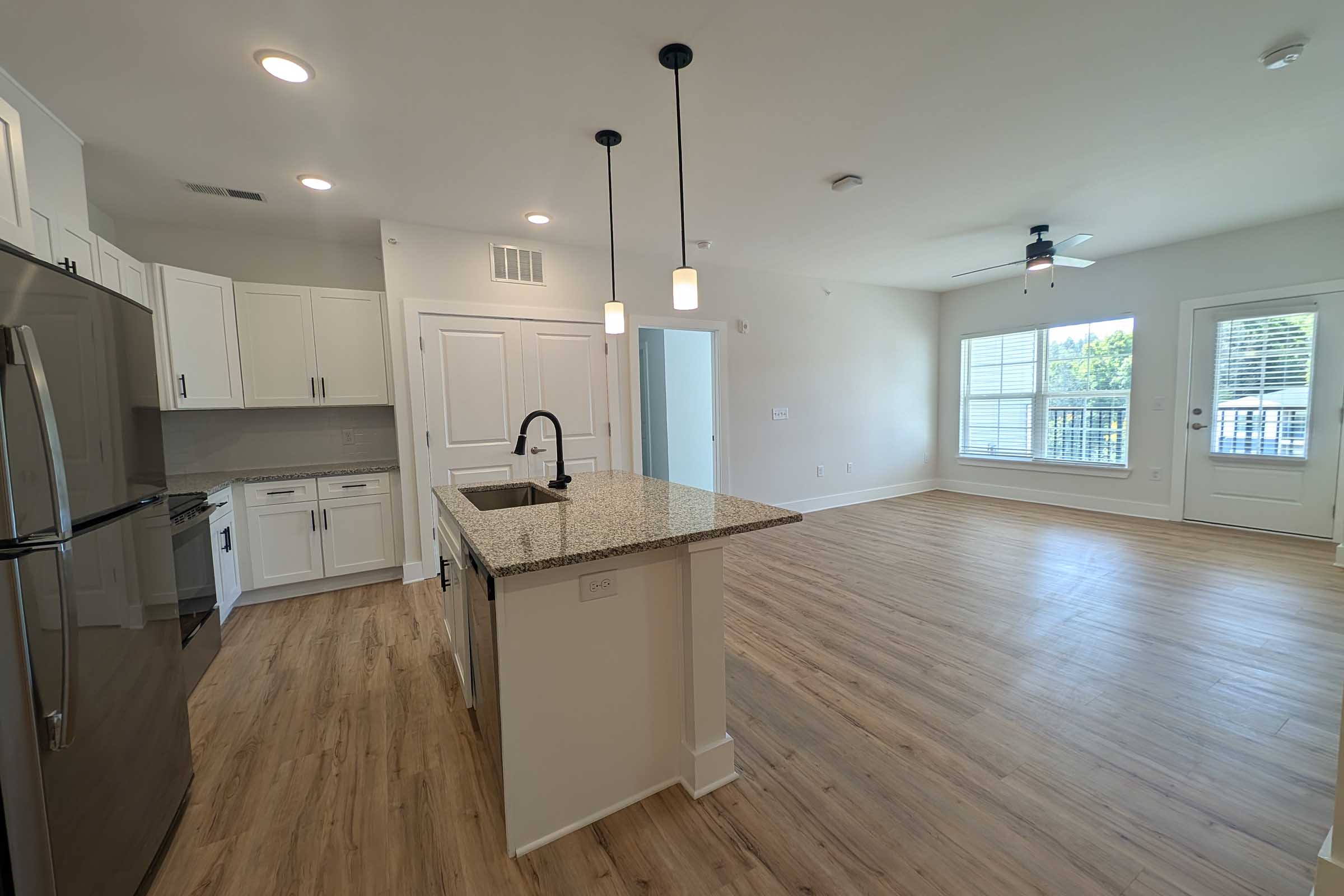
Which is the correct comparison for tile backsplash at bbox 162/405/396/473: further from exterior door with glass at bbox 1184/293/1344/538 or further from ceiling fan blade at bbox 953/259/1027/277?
exterior door with glass at bbox 1184/293/1344/538

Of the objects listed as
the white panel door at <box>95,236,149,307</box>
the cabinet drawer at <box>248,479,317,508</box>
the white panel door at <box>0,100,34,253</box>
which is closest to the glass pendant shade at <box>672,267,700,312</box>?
the white panel door at <box>0,100,34,253</box>

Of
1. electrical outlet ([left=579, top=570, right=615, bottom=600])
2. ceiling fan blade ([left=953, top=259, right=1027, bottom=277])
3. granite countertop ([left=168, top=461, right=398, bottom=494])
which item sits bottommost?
electrical outlet ([left=579, top=570, right=615, bottom=600])

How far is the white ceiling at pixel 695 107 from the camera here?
70.6 inches

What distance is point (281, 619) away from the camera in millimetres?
3184

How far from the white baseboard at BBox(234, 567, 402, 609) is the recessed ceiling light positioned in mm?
3065

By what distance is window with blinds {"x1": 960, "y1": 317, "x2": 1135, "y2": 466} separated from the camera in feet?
17.2

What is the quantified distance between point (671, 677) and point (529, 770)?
50 cm

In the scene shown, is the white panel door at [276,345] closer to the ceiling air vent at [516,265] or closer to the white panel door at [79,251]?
the white panel door at [79,251]

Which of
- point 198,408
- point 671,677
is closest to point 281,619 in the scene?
point 198,408

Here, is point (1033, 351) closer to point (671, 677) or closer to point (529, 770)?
point (671, 677)

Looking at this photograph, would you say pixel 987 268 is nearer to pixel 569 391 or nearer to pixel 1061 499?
pixel 1061 499

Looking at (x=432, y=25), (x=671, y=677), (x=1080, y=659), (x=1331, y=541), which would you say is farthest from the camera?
(x=1331, y=541)

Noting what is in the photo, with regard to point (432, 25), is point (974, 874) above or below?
below

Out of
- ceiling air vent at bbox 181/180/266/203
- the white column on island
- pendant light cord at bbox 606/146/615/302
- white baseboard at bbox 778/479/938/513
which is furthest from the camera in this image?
white baseboard at bbox 778/479/938/513
